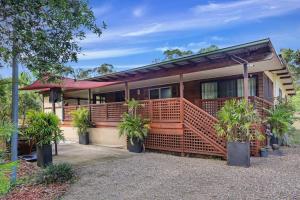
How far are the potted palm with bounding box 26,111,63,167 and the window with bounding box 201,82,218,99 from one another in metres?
6.94

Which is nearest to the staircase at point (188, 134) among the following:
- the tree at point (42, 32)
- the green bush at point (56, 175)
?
the green bush at point (56, 175)

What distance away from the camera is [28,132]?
25.8ft

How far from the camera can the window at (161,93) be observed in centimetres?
1397

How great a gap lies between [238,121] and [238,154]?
89cm

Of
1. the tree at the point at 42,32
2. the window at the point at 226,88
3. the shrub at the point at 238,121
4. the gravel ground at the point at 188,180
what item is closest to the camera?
the gravel ground at the point at 188,180

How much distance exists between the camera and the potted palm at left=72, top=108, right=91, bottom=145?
1281cm

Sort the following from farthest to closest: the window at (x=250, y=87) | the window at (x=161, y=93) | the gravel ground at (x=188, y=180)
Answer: the window at (x=161, y=93)
the window at (x=250, y=87)
the gravel ground at (x=188, y=180)

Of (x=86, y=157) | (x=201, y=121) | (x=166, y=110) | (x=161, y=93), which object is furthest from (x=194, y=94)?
(x=86, y=157)

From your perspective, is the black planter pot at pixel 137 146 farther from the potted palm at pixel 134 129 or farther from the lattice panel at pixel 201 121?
the lattice panel at pixel 201 121

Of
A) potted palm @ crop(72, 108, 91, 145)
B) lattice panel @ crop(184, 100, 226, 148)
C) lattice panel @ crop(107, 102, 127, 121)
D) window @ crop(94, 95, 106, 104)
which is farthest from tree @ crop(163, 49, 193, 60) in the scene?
lattice panel @ crop(184, 100, 226, 148)

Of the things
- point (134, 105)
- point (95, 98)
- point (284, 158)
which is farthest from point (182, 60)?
point (95, 98)

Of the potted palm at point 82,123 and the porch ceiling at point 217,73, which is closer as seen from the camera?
the porch ceiling at point 217,73

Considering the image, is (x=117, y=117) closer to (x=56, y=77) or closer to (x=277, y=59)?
(x=56, y=77)

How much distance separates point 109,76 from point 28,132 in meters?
5.14
